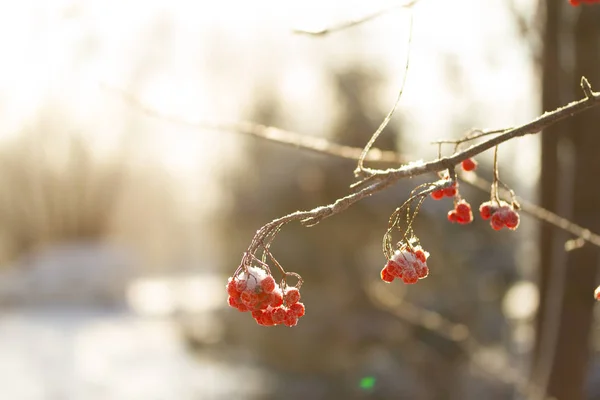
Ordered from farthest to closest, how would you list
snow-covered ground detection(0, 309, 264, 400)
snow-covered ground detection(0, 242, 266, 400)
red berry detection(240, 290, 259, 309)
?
1. snow-covered ground detection(0, 242, 266, 400)
2. snow-covered ground detection(0, 309, 264, 400)
3. red berry detection(240, 290, 259, 309)

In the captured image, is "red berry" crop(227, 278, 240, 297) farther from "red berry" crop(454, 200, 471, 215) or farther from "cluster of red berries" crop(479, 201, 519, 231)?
"red berry" crop(454, 200, 471, 215)

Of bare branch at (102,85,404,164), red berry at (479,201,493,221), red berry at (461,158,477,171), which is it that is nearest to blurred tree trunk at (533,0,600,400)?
red berry at (461,158,477,171)

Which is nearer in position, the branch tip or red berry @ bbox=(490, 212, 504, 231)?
the branch tip

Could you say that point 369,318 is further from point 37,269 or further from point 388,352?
point 37,269

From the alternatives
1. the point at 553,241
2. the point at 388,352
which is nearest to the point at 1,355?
the point at 388,352

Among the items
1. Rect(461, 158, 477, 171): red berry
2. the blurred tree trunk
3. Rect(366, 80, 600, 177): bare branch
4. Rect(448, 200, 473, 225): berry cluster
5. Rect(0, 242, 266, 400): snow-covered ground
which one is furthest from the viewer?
Rect(0, 242, 266, 400): snow-covered ground

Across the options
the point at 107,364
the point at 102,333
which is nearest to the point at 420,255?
the point at 107,364

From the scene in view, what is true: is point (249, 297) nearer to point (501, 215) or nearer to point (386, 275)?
point (386, 275)
